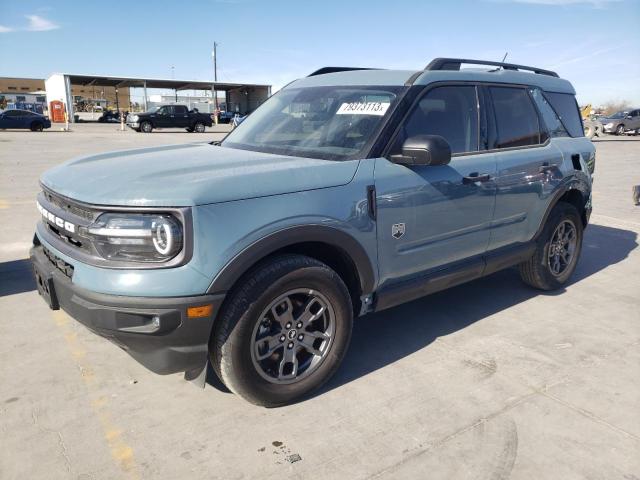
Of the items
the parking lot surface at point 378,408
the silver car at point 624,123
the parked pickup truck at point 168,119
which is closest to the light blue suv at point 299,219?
the parking lot surface at point 378,408

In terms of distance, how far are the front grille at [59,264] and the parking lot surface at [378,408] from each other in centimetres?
78

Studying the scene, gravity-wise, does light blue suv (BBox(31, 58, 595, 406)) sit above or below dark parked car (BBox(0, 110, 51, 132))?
below

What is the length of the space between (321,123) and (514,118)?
174cm

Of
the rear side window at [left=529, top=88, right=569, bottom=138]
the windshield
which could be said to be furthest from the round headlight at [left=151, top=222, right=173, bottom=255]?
the rear side window at [left=529, top=88, right=569, bottom=138]

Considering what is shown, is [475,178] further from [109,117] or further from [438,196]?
[109,117]

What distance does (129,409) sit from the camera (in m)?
2.80

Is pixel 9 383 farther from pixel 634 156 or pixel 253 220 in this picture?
pixel 634 156

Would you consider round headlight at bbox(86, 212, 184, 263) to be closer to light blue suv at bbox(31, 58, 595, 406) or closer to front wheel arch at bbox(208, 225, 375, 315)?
light blue suv at bbox(31, 58, 595, 406)

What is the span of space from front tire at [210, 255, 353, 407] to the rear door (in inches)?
65.0

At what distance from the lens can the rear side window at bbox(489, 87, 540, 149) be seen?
13.0 feet

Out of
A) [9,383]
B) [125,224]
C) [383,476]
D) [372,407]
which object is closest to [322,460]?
[383,476]

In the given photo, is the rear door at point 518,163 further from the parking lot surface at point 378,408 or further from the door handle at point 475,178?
the parking lot surface at point 378,408

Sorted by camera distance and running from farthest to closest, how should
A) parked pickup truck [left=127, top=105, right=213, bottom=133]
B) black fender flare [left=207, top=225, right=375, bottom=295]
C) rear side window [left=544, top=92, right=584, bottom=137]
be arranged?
parked pickup truck [left=127, top=105, right=213, bottom=133] → rear side window [left=544, top=92, right=584, bottom=137] → black fender flare [left=207, top=225, right=375, bottom=295]

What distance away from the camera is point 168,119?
104ft
